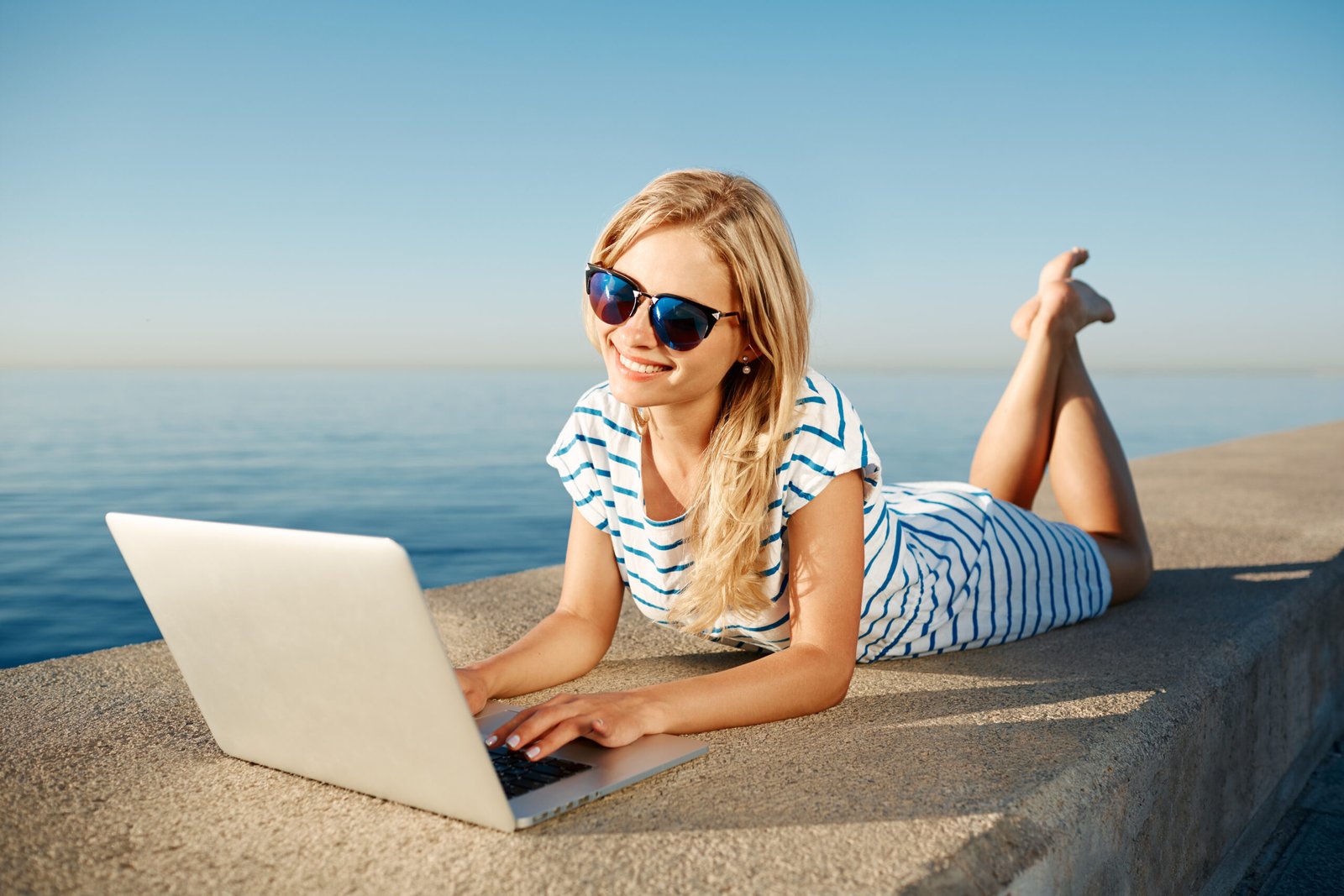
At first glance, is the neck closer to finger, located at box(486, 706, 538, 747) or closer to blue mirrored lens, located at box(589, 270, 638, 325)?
blue mirrored lens, located at box(589, 270, 638, 325)

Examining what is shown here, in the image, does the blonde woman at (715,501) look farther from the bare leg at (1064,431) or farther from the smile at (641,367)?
the bare leg at (1064,431)

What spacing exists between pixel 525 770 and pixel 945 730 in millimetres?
947

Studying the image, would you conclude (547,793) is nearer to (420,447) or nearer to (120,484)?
(120,484)

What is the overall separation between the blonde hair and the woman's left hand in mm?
473

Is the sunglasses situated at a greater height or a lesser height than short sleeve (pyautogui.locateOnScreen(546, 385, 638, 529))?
greater

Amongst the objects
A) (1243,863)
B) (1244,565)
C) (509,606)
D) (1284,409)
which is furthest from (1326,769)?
(1284,409)

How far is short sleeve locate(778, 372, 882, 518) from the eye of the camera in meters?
2.20

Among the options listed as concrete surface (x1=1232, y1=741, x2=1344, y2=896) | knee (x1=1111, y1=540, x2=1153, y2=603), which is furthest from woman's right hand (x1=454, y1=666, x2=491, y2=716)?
knee (x1=1111, y1=540, x2=1153, y2=603)

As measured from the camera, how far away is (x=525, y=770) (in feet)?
5.77

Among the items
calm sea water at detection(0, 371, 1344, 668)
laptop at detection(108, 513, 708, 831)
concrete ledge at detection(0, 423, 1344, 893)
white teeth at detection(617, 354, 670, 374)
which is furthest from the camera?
calm sea water at detection(0, 371, 1344, 668)

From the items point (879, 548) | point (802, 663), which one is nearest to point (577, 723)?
point (802, 663)

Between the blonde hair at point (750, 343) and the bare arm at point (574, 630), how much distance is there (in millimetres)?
315

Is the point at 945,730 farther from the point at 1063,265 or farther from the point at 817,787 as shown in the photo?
the point at 1063,265

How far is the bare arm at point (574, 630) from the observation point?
2.32 meters
